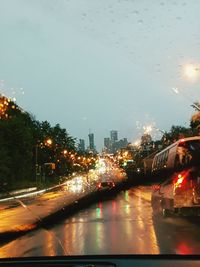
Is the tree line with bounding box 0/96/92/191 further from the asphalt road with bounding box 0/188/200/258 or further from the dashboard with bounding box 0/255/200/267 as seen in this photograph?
the dashboard with bounding box 0/255/200/267

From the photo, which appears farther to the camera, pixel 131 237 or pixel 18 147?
pixel 18 147

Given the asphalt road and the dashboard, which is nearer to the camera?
the dashboard

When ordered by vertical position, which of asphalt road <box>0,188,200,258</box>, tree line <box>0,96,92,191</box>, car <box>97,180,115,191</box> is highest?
tree line <box>0,96,92,191</box>

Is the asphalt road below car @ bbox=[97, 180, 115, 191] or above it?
below

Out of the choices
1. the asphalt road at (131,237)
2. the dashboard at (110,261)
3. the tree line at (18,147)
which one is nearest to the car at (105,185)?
the dashboard at (110,261)

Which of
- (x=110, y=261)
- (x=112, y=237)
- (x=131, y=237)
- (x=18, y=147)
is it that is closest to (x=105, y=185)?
(x=110, y=261)

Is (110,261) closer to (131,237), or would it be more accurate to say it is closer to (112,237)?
(112,237)

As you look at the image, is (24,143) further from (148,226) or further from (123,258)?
(123,258)

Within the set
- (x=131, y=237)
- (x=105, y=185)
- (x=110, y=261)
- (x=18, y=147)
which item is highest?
(x=18, y=147)

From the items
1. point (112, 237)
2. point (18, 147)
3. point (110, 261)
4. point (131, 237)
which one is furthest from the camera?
point (18, 147)

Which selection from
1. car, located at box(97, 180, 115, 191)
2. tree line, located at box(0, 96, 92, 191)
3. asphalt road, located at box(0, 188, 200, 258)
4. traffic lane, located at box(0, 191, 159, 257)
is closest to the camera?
car, located at box(97, 180, 115, 191)

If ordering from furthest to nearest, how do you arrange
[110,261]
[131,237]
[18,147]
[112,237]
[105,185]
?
[18,147] → [131,237] → [112,237] → [105,185] → [110,261]

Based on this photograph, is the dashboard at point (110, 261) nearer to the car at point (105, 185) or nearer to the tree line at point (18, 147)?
the car at point (105, 185)

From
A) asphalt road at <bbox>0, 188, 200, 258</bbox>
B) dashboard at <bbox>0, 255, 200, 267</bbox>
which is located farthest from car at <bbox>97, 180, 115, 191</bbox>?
asphalt road at <bbox>0, 188, 200, 258</bbox>
